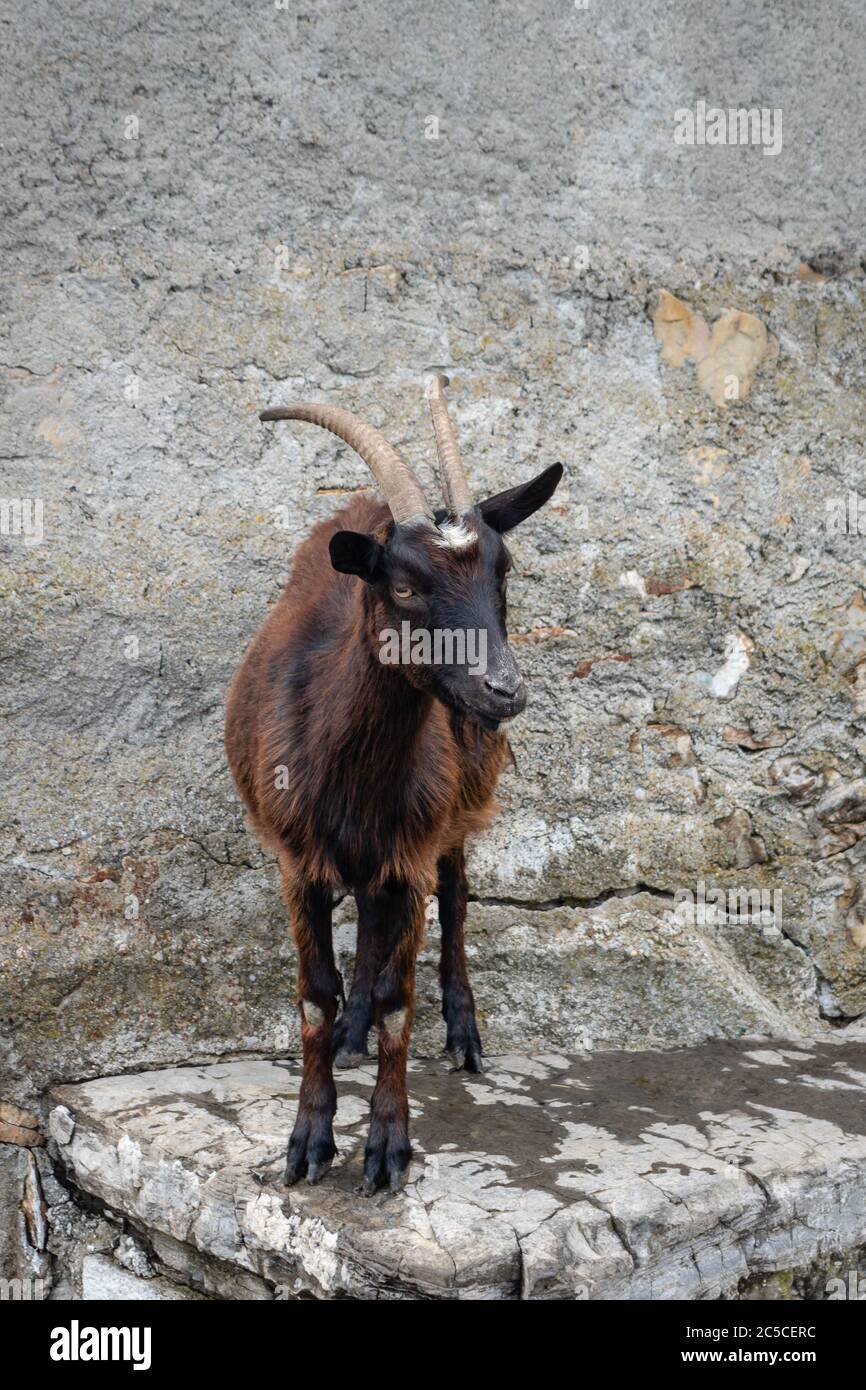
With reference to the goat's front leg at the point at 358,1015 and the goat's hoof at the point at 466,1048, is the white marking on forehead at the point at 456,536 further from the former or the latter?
the goat's hoof at the point at 466,1048

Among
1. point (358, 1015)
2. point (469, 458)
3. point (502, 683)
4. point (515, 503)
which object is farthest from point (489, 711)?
point (469, 458)

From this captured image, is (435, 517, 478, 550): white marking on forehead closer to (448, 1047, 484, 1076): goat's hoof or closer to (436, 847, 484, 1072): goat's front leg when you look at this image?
(436, 847, 484, 1072): goat's front leg

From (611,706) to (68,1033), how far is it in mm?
2321

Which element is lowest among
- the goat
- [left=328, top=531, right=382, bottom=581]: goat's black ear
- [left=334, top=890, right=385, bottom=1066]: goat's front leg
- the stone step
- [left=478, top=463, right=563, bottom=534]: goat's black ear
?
the stone step

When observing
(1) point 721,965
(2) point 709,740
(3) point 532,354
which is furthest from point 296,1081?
(3) point 532,354

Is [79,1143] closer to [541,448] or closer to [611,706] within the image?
[611,706]

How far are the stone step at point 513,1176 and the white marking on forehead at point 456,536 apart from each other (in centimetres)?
174

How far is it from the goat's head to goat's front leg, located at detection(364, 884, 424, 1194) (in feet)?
2.51

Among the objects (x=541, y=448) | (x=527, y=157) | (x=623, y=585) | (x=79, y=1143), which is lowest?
(x=79, y=1143)

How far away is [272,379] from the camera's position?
16.2 feet

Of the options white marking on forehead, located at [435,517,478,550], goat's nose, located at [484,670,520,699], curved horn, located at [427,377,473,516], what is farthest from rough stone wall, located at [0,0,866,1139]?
goat's nose, located at [484,670,520,699]

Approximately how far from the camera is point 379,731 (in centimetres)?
366

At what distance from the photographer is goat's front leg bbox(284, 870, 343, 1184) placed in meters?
3.71

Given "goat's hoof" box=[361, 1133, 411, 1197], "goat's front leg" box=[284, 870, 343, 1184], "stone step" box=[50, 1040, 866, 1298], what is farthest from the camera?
"goat's front leg" box=[284, 870, 343, 1184]
